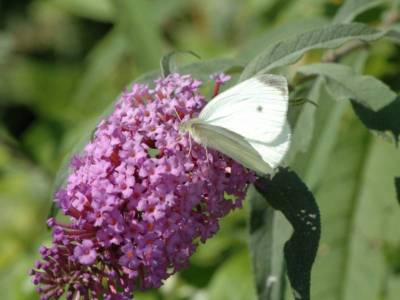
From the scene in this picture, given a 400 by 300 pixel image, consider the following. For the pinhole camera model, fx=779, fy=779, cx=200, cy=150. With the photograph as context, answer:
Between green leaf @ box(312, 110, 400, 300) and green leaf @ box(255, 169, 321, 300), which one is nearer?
green leaf @ box(255, 169, 321, 300)

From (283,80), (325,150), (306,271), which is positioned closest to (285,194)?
(306,271)

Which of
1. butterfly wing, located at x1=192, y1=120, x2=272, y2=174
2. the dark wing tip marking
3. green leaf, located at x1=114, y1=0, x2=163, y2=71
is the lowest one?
butterfly wing, located at x1=192, y1=120, x2=272, y2=174

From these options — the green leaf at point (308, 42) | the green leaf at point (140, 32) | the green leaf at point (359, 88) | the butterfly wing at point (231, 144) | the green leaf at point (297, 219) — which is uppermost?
the green leaf at point (140, 32)

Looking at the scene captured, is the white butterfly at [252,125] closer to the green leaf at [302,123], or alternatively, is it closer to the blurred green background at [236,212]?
the green leaf at [302,123]

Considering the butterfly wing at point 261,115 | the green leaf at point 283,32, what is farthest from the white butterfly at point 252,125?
the green leaf at point 283,32

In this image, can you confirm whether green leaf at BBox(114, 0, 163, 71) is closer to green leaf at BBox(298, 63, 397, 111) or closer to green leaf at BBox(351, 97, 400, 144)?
green leaf at BBox(298, 63, 397, 111)

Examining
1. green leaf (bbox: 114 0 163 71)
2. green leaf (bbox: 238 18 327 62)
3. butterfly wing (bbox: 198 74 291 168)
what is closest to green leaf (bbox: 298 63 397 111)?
butterfly wing (bbox: 198 74 291 168)

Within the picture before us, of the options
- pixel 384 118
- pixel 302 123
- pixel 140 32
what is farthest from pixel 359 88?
pixel 140 32

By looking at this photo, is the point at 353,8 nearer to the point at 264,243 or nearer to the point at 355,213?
the point at 264,243
